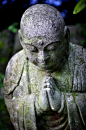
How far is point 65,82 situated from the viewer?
2.45m

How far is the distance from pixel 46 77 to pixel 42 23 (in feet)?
1.93

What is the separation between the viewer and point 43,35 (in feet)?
6.90

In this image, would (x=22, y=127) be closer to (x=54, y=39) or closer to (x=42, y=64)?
(x=42, y=64)

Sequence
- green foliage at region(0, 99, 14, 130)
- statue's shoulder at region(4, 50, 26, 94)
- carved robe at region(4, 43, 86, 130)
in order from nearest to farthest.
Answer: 1. carved robe at region(4, 43, 86, 130)
2. statue's shoulder at region(4, 50, 26, 94)
3. green foliage at region(0, 99, 14, 130)

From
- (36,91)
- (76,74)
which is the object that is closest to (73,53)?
(76,74)

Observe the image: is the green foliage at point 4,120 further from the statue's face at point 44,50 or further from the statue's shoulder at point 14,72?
the statue's face at point 44,50

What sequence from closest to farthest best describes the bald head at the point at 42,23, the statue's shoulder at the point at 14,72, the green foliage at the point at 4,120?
the bald head at the point at 42,23 < the statue's shoulder at the point at 14,72 < the green foliage at the point at 4,120

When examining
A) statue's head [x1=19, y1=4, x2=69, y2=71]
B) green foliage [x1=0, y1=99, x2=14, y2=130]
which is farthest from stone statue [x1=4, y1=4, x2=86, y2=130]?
green foliage [x1=0, y1=99, x2=14, y2=130]

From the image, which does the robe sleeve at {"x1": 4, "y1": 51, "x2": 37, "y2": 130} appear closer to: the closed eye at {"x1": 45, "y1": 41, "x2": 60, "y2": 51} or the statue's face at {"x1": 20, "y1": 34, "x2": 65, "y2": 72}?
the statue's face at {"x1": 20, "y1": 34, "x2": 65, "y2": 72}

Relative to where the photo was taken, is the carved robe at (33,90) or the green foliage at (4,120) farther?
the green foliage at (4,120)

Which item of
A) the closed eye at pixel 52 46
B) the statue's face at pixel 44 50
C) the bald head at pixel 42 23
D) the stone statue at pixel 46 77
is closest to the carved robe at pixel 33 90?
the stone statue at pixel 46 77

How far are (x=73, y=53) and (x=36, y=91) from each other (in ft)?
1.93

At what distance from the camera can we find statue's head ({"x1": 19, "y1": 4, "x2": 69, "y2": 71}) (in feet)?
6.89

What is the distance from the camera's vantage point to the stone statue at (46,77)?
2133 mm
